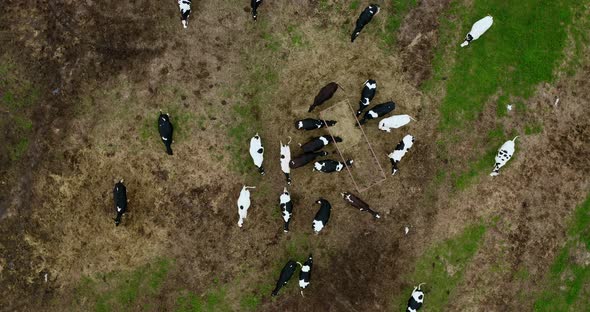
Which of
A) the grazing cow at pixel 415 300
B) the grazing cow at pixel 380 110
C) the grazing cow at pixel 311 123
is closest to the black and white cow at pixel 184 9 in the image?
the grazing cow at pixel 311 123

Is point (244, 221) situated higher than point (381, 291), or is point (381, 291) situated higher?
point (244, 221)

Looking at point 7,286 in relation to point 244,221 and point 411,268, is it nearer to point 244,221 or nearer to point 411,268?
point 244,221

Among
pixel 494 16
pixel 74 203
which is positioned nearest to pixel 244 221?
pixel 74 203

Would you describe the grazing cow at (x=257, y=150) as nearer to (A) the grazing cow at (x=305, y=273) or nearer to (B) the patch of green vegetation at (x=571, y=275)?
(A) the grazing cow at (x=305, y=273)

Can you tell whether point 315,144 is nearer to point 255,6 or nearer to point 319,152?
point 319,152

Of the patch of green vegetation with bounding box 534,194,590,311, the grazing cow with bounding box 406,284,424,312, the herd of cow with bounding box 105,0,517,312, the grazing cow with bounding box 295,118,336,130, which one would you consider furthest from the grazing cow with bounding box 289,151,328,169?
the patch of green vegetation with bounding box 534,194,590,311

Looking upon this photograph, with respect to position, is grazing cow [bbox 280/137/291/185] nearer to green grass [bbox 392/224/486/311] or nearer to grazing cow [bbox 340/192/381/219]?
grazing cow [bbox 340/192/381/219]
